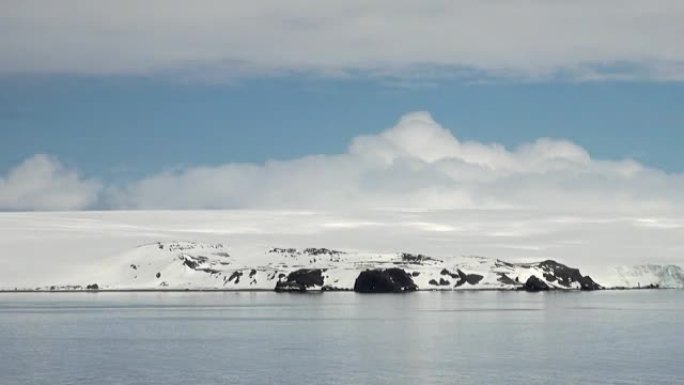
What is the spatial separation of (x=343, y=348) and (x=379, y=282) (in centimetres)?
12536

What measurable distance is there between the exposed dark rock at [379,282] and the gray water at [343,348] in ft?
259

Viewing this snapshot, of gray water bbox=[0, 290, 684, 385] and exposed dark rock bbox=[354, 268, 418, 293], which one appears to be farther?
exposed dark rock bbox=[354, 268, 418, 293]

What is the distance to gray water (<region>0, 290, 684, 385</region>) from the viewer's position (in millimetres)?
52000

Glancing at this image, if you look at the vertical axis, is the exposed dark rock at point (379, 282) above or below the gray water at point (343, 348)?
above

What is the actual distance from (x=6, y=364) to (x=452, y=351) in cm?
2646

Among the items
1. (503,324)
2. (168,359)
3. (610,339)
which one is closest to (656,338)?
(610,339)

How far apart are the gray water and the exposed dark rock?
3102 inches

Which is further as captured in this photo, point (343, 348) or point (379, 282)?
point (379, 282)

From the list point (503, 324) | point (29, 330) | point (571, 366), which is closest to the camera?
point (571, 366)

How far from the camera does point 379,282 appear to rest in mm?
192500

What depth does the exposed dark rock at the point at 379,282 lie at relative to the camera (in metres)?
192

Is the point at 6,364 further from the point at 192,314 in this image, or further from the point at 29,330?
the point at 192,314

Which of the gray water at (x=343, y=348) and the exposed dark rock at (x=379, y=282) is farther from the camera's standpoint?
the exposed dark rock at (x=379, y=282)

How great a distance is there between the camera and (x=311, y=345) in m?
70.2
